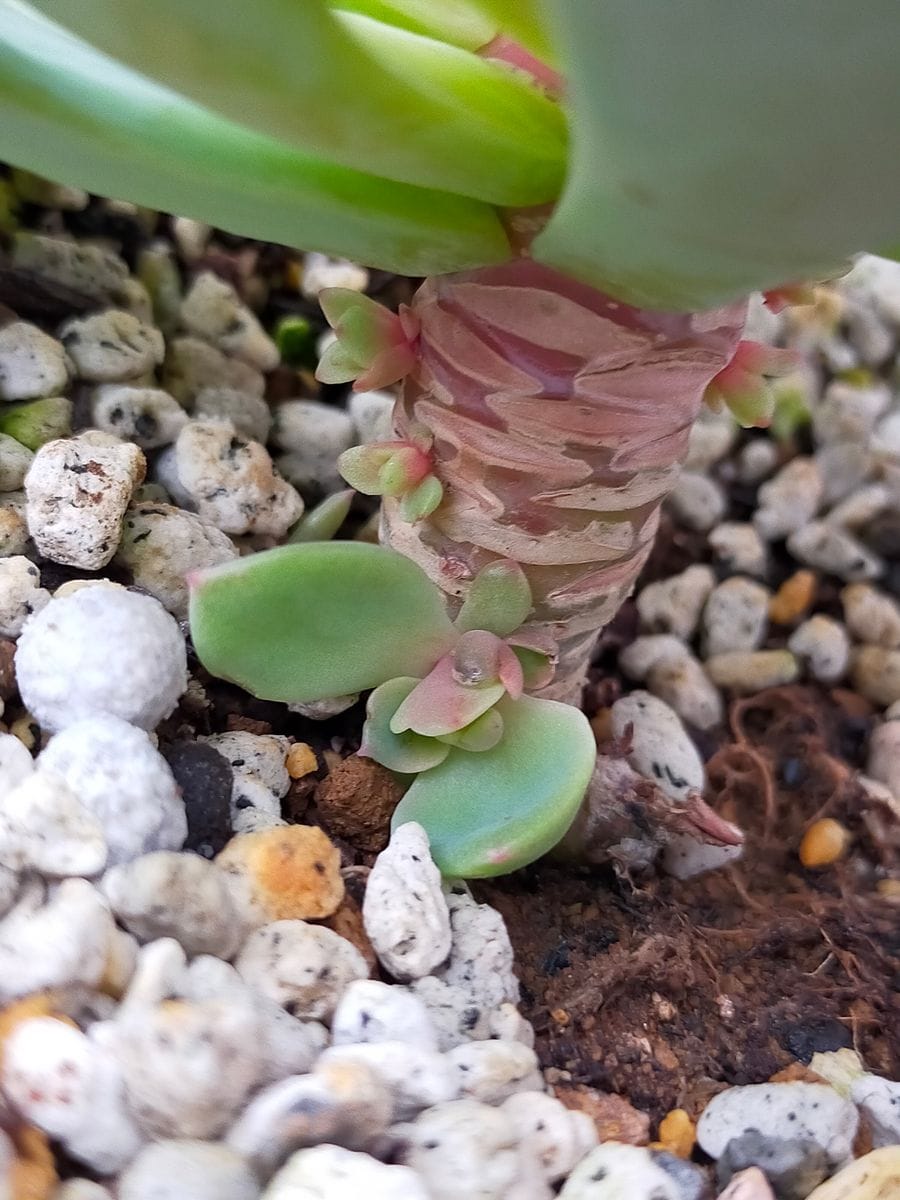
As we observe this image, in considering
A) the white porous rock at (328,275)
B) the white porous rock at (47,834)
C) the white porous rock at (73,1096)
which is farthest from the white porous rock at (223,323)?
the white porous rock at (73,1096)

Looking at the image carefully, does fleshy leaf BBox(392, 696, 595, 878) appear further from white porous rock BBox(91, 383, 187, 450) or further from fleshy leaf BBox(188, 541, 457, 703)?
white porous rock BBox(91, 383, 187, 450)

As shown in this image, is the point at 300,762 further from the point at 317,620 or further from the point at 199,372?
the point at 199,372

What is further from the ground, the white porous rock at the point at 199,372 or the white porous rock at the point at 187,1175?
the white porous rock at the point at 187,1175

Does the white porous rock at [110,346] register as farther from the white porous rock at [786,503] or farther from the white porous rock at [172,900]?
the white porous rock at [786,503]

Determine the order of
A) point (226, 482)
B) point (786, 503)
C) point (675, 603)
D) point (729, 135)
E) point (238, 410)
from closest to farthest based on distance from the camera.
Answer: point (729, 135)
point (226, 482)
point (238, 410)
point (675, 603)
point (786, 503)

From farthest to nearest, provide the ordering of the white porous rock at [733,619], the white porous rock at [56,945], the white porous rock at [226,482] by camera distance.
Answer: the white porous rock at [733,619] < the white porous rock at [226,482] < the white porous rock at [56,945]

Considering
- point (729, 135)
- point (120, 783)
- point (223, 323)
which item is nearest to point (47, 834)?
point (120, 783)

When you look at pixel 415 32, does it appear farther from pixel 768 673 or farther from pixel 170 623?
pixel 768 673
